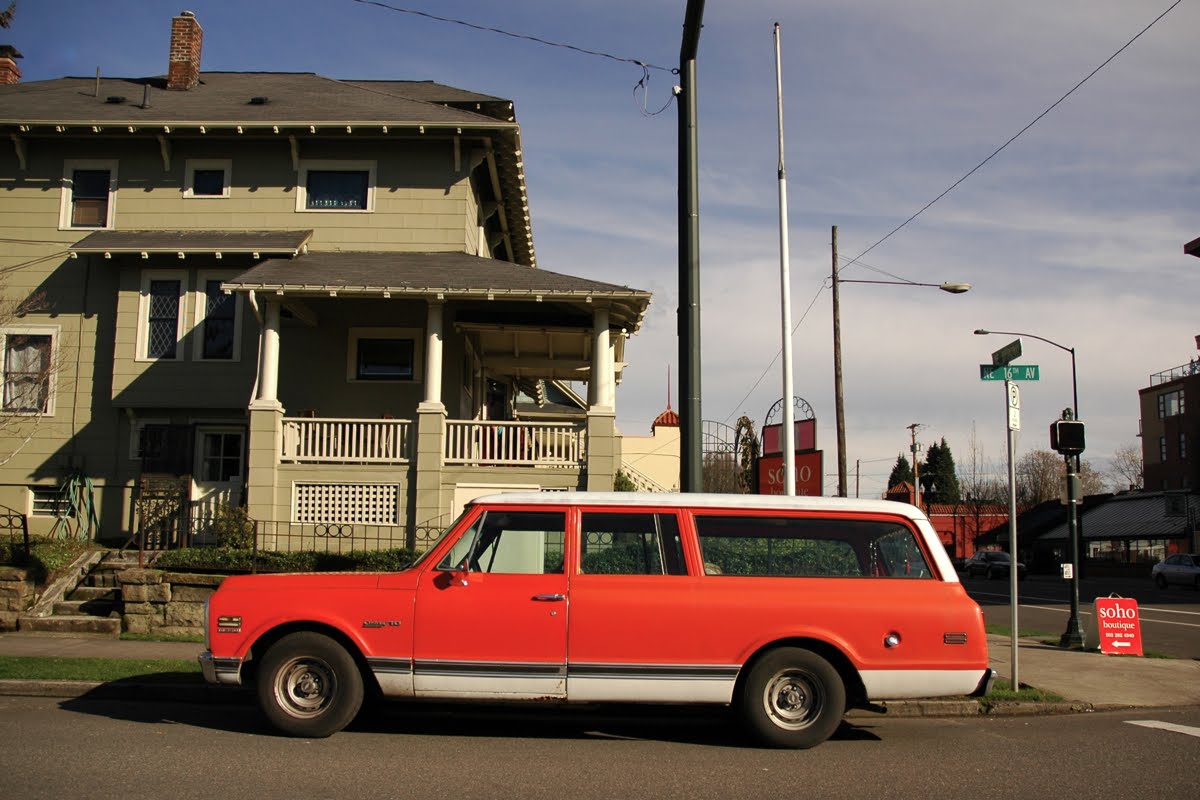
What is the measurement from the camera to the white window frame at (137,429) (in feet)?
67.6

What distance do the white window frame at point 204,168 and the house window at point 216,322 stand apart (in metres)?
1.91

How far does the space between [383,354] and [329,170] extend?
4.10m

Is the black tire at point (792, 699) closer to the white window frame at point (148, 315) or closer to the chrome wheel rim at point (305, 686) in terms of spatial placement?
the chrome wheel rim at point (305, 686)

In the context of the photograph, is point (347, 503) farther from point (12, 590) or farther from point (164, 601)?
point (12, 590)

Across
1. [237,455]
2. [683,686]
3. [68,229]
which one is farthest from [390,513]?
[683,686]

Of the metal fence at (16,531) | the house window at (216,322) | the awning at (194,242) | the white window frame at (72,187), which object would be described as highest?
the white window frame at (72,187)

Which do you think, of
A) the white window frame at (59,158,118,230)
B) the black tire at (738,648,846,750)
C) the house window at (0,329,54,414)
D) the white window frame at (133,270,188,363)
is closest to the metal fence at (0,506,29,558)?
the house window at (0,329,54,414)

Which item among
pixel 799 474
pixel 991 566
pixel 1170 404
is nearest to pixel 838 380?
pixel 799 474

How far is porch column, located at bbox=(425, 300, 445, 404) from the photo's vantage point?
59.0 feet

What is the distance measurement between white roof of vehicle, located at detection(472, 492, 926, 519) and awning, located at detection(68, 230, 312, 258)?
13.2 meters

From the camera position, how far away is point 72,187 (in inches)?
849

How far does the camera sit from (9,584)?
1468 centimetres

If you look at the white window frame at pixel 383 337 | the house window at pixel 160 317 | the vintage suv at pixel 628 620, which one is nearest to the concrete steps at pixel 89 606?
the house window at pixel 160 317

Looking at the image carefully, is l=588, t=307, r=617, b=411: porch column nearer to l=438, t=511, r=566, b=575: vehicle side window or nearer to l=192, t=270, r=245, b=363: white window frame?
l=192, t=270, r=245, b=363: white window frame
